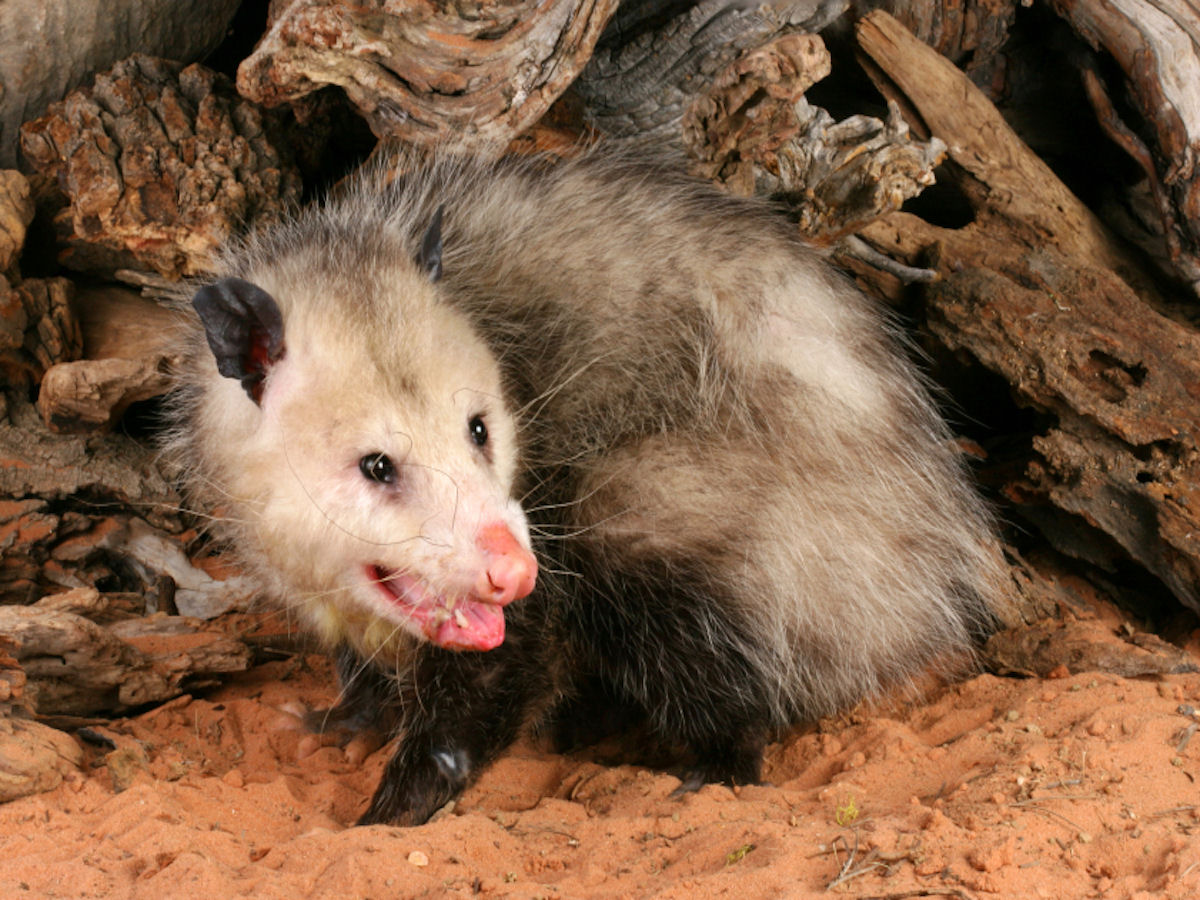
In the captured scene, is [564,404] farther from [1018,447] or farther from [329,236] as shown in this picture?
[1018,447]

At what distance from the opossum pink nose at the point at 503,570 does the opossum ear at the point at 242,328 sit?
2.14 feet

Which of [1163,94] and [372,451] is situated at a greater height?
[1163,94]

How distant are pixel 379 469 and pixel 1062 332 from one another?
198 centimetres

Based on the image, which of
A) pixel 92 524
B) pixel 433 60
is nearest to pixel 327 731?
pixel 92 524

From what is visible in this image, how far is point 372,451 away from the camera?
2.04 meters

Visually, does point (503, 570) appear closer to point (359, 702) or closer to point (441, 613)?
point (441, 613)

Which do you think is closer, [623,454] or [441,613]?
[441,613]

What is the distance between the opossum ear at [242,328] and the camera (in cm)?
208

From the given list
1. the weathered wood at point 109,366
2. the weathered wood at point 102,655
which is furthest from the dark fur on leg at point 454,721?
the weathered wood at point 109,366

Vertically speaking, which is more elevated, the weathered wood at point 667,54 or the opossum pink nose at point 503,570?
the weathered wood at point 667,54

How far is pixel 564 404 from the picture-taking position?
8.91 ft

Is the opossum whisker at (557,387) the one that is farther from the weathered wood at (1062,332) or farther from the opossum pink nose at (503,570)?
the weathered wood at (1062,332)

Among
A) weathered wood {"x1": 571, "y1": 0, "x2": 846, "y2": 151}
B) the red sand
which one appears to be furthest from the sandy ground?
weathered wood {"x1": 571, "y1": 0, "x2": 846, "y2": 151}

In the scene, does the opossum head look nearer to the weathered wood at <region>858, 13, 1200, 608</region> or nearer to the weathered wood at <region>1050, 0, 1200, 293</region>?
the weathered wood at <region>858, 13, 1200, 608</region>
